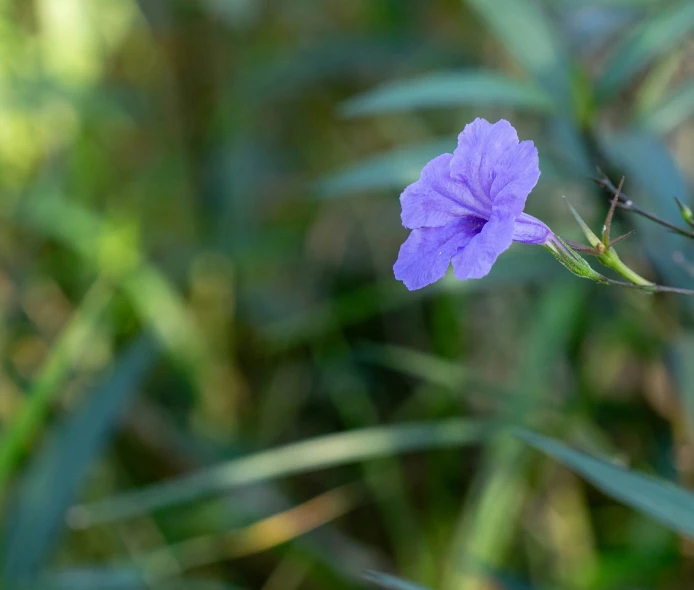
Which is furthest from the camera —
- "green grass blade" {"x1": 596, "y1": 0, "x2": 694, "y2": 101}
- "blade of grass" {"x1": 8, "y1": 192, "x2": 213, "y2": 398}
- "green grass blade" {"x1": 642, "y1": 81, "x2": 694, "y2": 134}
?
"blade of grass" {"x1": 8, "y1": 192, "x2": 213, "y2": 398}

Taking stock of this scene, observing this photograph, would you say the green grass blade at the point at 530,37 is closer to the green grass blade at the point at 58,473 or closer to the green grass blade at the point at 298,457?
the green grass blade at the point at 298,457

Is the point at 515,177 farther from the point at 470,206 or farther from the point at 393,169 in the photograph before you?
the point at 393,169

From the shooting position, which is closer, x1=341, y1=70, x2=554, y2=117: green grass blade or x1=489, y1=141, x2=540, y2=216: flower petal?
x1=489, y1=141, x2=540, y2=216: flower petal

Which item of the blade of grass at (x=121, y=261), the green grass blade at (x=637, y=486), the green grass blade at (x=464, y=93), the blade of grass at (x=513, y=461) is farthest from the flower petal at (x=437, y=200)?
the blade of grass at (x=121, y=261)

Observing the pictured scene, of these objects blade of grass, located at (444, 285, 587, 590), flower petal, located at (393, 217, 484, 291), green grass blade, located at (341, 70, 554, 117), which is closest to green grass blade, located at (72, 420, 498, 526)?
blade of grass, located at (444, 285, 587, 590)

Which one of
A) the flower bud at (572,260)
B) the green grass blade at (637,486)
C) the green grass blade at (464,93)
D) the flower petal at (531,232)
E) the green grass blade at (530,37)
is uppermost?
the green grass blade at (530,37)

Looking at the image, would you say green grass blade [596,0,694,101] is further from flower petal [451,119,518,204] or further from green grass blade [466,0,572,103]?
flower petal [451,119,518,204]
